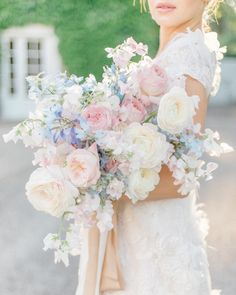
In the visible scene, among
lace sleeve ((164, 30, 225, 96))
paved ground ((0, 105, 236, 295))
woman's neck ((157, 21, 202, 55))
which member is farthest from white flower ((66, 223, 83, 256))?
paved ground ((0, 105, 236, 295))

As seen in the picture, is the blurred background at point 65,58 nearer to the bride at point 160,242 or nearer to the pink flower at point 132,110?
the bride at point 160,242

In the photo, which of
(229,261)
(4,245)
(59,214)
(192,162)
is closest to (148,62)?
(192,162)

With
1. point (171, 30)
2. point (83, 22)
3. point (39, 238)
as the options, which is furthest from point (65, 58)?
point (171, 30)

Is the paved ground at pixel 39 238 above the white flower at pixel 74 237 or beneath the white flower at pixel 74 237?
beneath

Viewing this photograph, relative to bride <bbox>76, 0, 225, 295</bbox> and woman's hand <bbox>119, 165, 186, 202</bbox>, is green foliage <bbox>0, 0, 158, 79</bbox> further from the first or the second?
woman's hand <bbox>119, 165, 186, 202</bbox>

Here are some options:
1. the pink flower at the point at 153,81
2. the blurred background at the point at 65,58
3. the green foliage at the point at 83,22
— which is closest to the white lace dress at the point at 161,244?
the pink flower at the point at 153,81

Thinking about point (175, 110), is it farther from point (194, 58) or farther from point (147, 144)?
point (194, 58)

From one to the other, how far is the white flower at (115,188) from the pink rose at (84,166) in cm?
5

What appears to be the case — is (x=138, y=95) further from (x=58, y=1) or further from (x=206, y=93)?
(x=58, y=1)

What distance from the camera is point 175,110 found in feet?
7.01

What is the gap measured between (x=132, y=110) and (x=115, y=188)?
0.22m

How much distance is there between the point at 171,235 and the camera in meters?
2.39

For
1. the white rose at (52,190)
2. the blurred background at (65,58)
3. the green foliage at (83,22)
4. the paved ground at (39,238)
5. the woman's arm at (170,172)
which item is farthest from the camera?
the green foliage at (83,22)

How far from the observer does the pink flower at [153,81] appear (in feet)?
7.22
